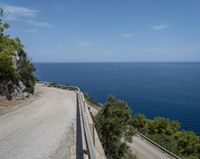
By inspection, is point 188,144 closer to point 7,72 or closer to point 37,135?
point 7,72

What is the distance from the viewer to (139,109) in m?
81.1

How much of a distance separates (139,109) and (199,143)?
1671 inches

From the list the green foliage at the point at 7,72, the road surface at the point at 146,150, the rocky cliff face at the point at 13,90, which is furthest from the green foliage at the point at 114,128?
the green foliage at the point at 7,72

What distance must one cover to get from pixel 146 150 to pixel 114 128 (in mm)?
9937

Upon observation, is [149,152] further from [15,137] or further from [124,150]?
[15,137]

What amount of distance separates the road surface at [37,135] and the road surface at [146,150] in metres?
15.0

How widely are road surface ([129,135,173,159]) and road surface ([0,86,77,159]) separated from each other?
15.0 meters

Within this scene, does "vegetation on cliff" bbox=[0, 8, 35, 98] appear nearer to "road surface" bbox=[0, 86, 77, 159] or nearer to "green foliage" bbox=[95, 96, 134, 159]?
"road surface" bbox=[0, 86, 77, 159]

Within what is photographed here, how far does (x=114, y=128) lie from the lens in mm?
21875

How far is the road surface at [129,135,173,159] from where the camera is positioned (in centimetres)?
2816

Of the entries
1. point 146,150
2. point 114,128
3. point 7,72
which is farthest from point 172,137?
point 7,72

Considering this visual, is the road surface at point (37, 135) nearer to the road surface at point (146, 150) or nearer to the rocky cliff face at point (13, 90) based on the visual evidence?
the rocky cliff face at point (13, 90)

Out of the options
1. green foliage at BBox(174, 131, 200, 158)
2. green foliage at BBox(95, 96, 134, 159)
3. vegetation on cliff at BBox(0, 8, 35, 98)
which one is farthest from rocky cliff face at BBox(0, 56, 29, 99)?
green foliage at BBox(174, 131, 200, 158)

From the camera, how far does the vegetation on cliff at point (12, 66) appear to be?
16984mm
